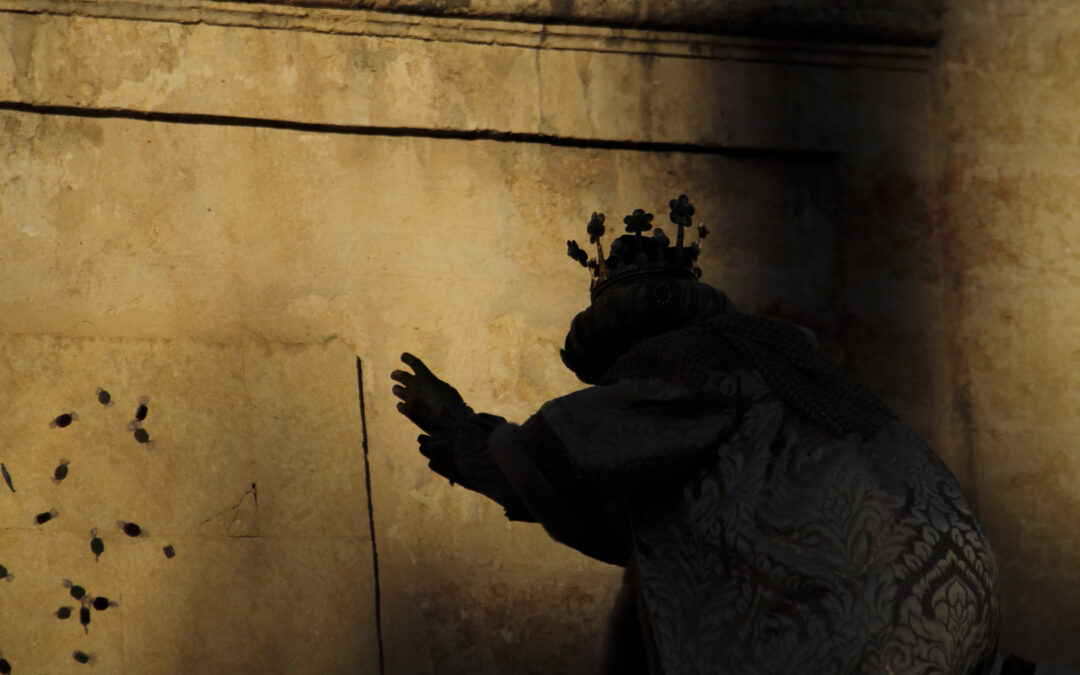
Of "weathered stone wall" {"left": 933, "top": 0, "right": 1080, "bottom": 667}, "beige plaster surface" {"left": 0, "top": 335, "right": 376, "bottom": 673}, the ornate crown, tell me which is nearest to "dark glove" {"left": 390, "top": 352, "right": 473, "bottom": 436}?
the ornate crown

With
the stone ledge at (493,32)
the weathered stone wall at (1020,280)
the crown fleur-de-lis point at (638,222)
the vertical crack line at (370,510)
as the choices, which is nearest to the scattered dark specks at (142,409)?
the vertical crack line at (370,510)

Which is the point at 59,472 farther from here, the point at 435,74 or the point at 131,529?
the point at 435,74

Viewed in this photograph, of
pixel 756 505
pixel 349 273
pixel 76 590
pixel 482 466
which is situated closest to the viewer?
pixel 756 505

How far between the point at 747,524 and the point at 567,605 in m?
1.65

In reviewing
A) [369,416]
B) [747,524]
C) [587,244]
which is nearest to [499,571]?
[369,416]

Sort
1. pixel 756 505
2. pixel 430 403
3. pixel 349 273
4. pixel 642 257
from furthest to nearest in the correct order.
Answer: pixel 349 273, pixel 642 257, pixel 430 403, pixel 756 505

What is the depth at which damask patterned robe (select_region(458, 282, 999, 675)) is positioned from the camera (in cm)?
316

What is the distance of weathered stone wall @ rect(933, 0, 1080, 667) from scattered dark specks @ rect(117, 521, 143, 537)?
231 centimetres

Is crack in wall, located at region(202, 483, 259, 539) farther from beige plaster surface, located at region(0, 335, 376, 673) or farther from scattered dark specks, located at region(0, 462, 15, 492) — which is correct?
scattered dark specks, located at region(0, 462, 15, 492)

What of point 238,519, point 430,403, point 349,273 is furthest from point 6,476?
point 430,403

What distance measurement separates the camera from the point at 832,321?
5.26 metres

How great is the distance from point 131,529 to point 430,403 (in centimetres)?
128

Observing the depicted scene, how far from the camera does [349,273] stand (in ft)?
16.1

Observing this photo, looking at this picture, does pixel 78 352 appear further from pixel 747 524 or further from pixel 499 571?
pixel 747 524
